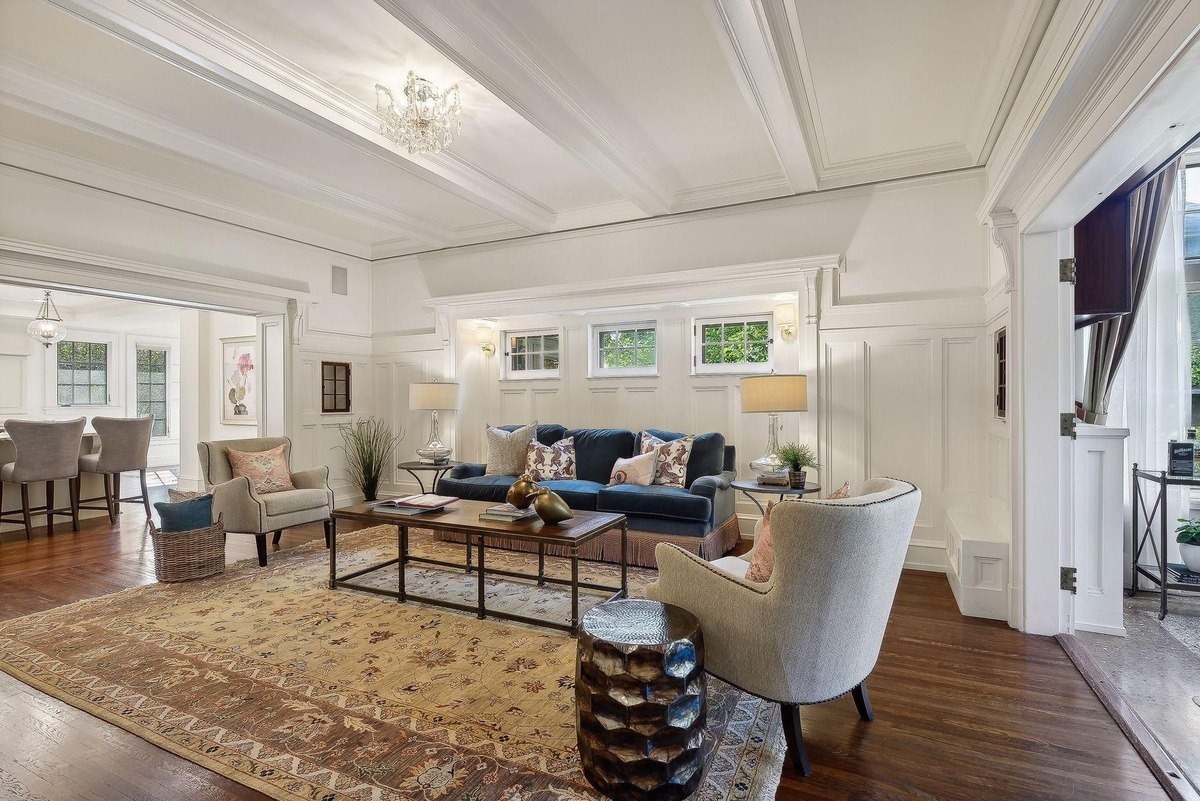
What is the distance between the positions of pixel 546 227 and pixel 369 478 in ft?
10.8

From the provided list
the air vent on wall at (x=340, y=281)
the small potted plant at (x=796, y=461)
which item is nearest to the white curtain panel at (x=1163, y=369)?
the small potted plant at (x=796, y=461)

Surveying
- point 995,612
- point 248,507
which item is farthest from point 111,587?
point 995,612

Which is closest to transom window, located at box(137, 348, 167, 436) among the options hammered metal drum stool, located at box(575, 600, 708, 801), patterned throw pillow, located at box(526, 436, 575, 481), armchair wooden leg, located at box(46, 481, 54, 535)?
armchair wooden leg, located at box(46, 481, 54, 535)

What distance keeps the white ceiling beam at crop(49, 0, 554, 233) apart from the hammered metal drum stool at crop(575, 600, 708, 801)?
3100 millimetres

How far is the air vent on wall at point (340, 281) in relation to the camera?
6.46 metres

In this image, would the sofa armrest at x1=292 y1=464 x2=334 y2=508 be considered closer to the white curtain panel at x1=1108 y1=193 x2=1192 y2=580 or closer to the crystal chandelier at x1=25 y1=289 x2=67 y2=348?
the white curtain panel at x1=1108 y1=193 x2=1192 y2=580

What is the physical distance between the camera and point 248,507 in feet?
13.6

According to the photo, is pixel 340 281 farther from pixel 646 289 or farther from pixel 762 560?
pixel 762 560

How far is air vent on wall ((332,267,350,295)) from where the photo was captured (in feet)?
21.2

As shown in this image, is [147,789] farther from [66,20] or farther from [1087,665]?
[1087,665]

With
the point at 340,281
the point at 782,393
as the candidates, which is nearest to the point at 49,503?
the point at 340,281

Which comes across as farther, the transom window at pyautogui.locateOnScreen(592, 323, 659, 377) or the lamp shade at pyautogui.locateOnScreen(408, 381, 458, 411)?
the lamp shade at pyautogui.locateOnScreen(408, 381, 458, 411)

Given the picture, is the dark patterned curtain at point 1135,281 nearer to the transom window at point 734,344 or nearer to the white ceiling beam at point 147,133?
the transom window at point 734,344

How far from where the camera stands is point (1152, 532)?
12.1ft
